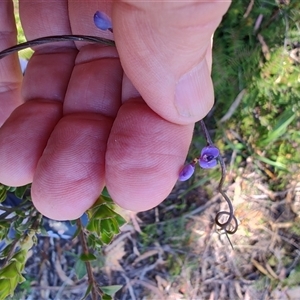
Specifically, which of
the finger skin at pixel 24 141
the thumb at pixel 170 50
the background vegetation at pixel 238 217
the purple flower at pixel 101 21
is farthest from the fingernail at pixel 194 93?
the background vegetation at pixel 238 217

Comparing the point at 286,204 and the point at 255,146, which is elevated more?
the point at 255,146

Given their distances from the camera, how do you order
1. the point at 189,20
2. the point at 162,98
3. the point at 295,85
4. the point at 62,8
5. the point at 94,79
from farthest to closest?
the point at 295,85, the point at 62,8, the point at 94,79, the point at 162,98, the point at 189,20

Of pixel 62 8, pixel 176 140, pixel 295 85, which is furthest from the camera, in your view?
pixel 295 85

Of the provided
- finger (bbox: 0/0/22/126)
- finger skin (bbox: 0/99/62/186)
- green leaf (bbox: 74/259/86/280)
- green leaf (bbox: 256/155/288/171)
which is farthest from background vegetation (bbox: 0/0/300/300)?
finger skin (bbox: 0/99/62/186)

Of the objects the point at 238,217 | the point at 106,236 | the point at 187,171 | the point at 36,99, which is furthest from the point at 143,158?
the point at 238,217

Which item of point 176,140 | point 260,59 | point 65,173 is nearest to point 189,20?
point 176,140

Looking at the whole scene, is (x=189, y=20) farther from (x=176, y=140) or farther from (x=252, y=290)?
(x=252, y=290)

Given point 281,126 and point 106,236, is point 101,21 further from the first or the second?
point 281,126

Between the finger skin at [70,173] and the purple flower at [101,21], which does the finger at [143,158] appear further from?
the purple flower at [101,21]
